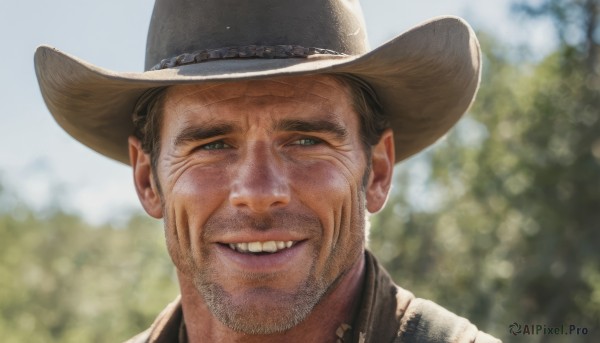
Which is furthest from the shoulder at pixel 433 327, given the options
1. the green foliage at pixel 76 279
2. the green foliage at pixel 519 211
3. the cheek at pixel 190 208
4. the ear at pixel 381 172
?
the green foliage at pixel 76 279

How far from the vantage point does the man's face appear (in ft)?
10.6

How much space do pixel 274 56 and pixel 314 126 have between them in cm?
31

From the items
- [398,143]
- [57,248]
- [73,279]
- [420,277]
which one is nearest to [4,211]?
[73,279]

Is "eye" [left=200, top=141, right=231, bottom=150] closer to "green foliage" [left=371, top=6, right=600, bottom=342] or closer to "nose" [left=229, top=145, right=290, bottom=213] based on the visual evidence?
"nose" [left=229, top=145, right=290, bottom=213]

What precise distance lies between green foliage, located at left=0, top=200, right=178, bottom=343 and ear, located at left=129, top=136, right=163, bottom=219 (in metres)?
31.1

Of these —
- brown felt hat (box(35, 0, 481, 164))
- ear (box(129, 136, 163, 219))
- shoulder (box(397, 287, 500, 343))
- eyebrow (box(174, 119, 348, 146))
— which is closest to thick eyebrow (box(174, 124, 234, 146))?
eyebrow (box(174, 119, 348, 146))

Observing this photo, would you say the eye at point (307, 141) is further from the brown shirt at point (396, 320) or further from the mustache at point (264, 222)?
the brown shirt at point (396, 320)

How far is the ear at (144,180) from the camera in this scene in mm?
3762

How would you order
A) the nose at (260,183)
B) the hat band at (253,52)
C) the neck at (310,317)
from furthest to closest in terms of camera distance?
the neck at (310,317) < the hat band at (253,52) < the nose at (260,183)

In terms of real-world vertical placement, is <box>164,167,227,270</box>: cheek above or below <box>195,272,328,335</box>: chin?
above

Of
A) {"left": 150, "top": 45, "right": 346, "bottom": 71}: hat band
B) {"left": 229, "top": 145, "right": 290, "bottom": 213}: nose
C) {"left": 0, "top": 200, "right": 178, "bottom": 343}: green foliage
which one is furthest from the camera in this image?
{"left": 0, "top": 200, "right": 178, "bottom": 343}: green foliage

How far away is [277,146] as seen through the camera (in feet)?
10.8

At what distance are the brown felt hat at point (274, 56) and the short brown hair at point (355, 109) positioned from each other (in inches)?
1.8

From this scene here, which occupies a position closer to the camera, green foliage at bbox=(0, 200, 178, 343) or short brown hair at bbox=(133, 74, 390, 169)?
short brown hair at bbox=(133, 74, 390, 169)
